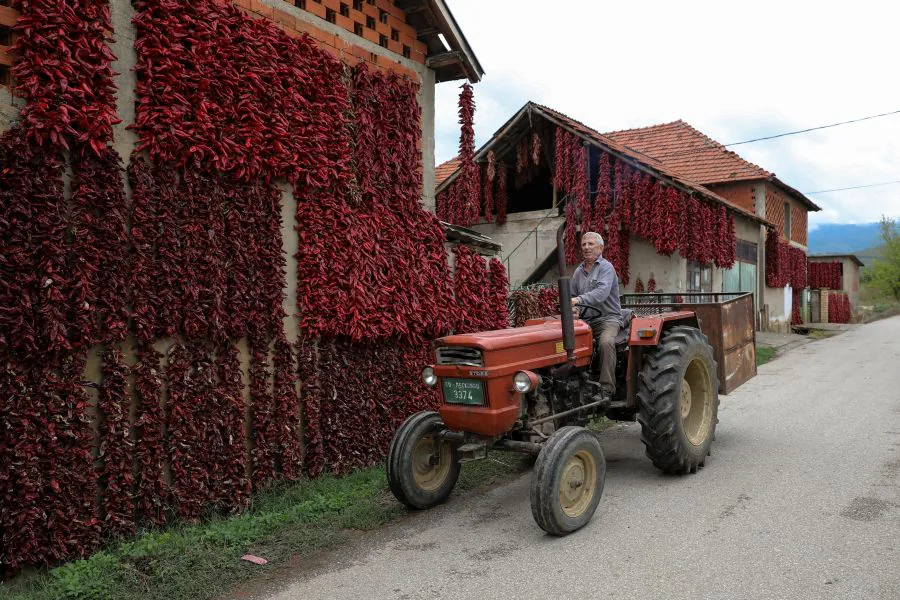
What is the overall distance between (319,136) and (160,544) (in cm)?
352

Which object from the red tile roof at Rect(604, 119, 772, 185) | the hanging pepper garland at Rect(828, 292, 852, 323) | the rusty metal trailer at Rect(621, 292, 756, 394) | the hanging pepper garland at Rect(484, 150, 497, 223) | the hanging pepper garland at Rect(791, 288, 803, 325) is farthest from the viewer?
the hanging pepper garland at Rect(828, 292, 852, 323)

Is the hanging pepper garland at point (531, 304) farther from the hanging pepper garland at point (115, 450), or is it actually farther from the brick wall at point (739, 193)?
the brick wall at point (739, 193)

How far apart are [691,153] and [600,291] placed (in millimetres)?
17089

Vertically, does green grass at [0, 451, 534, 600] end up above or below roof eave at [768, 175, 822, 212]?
below

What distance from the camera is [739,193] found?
20.4 metres

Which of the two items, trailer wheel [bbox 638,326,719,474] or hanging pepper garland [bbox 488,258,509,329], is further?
hanging pepper garland [bbox 488,258,509,329]

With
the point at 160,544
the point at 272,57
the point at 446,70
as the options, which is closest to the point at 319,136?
the point at 272,57

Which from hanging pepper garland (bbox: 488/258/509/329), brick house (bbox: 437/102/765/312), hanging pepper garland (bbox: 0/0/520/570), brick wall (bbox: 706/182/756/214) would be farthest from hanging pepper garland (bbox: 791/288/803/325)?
hanging pepper garland (bbox: 0/0/520/570)

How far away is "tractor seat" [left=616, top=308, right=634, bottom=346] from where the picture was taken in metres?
5.77

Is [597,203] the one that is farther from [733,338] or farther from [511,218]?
[733,338]

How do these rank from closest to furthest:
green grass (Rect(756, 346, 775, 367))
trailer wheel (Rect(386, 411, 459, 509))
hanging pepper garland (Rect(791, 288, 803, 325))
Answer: trailer wheel (Rect(386, 411, 459, 509)) → green grass (Rect(756, 346, 775, 367)) → hanging pepper garland (Rect(791, 288, 803, 325))

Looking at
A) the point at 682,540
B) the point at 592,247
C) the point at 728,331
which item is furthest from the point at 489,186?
the point at 682,540

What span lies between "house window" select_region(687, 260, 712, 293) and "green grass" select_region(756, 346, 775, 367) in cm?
196

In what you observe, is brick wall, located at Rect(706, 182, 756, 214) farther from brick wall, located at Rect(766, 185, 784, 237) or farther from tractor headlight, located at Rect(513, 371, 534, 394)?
tractor headlight, located at Rect(513, 371, 534, 394)
